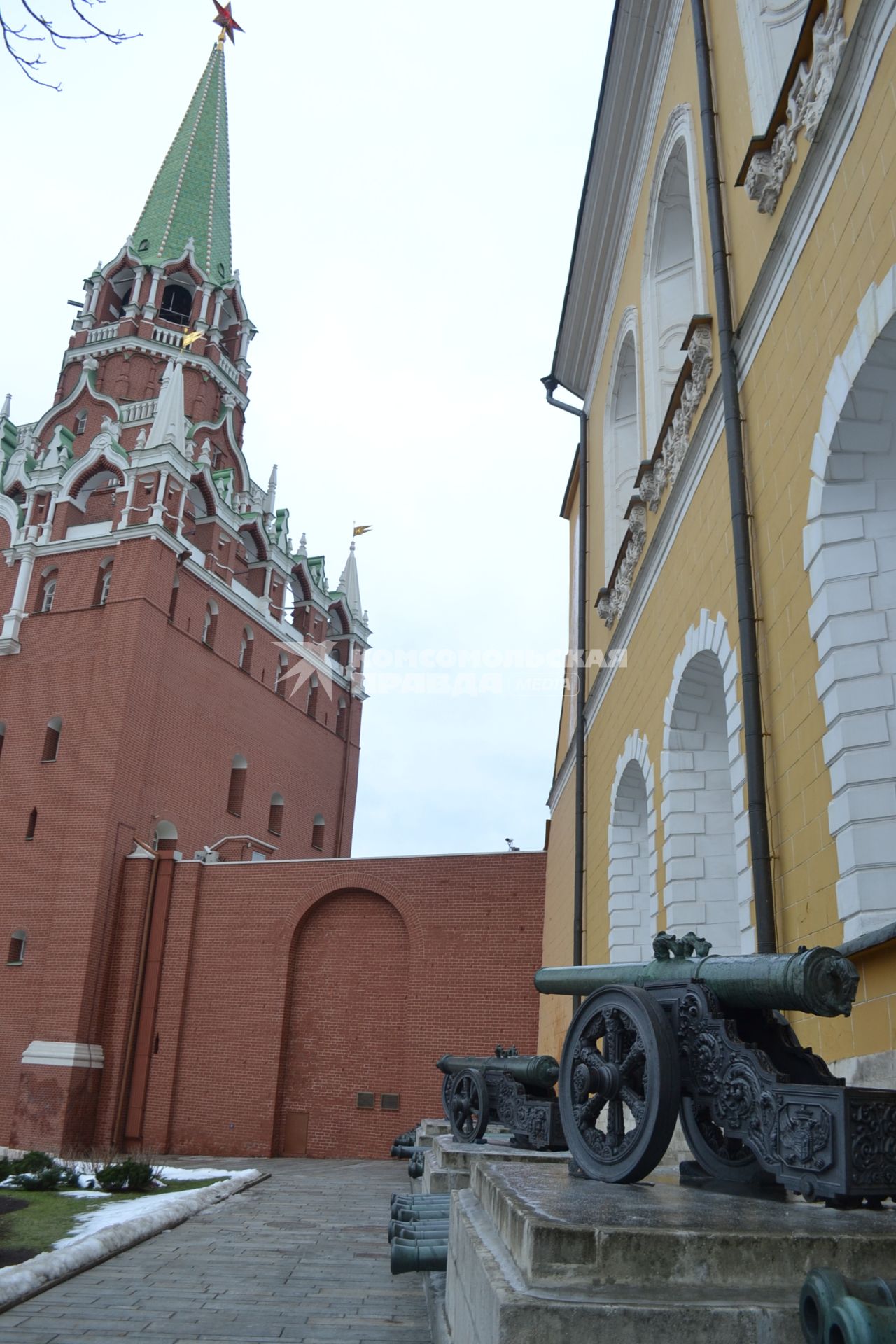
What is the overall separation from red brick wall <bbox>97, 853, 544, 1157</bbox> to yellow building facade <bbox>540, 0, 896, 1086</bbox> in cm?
738

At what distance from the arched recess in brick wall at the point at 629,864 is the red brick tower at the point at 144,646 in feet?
40.8

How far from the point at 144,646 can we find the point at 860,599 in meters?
19.0

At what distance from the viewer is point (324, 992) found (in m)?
19.6

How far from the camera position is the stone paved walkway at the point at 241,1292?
4.46 metres

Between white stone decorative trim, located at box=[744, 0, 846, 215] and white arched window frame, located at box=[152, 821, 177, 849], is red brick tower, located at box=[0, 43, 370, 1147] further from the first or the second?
white stone decorative trim, located at box=[744, 0, 846, 215]

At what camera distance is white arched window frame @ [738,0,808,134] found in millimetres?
6559

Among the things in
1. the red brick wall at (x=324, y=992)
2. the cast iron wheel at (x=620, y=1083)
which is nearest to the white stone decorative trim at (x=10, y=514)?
the red brick wall at (x=324, y=992)

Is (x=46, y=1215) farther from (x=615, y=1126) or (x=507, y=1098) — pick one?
(x=615, y=1126)

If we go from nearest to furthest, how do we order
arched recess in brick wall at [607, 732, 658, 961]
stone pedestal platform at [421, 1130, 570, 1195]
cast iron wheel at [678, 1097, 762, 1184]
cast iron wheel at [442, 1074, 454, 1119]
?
1. cast iron wheel at [678, 1097, 762, 1184]
2. stone pedestal platform at [421, 1130, 570, 1195]
3. cast iron wheel at [442, 1074, 454, 1119]
4. arched recess in brick wall at [607, 732, 658, 961]

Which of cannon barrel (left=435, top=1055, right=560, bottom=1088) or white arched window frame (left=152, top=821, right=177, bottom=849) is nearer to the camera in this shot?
cannon barrel (left=435, top=1055, right=560, bottom=1088)

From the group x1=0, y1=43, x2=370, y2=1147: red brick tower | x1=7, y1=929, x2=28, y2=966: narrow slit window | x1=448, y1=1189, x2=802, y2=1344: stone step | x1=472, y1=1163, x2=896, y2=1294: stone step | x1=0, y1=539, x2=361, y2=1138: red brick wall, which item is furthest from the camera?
x1=7, y1=929, x2=28, y2=966: narrow slit window

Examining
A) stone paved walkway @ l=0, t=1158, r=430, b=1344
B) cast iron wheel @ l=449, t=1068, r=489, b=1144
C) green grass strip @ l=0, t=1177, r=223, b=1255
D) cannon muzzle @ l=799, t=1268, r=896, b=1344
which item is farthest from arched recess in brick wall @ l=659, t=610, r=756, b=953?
cannon muzzle @ l=799, t=1268, r=896, b=1344

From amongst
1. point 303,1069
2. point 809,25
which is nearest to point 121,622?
point 303,1069

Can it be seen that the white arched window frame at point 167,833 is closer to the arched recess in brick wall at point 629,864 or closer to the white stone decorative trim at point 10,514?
the white stone decorative trim at point 10,514
